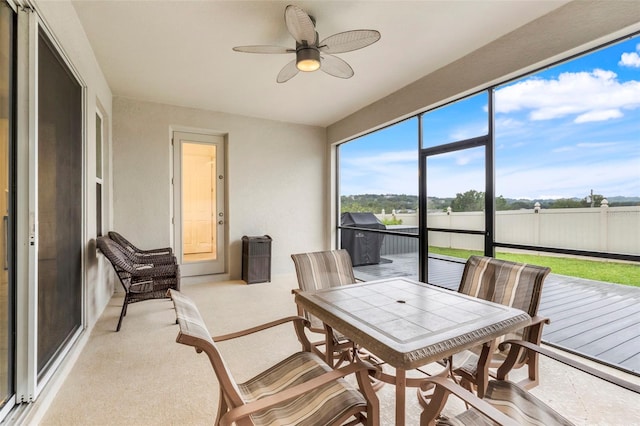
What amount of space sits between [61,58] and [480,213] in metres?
3.97

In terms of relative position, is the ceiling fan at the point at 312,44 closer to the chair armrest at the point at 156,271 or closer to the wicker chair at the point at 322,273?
the wicker chair at the point at 322,273

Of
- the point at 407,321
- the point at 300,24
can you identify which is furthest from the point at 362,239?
the point at 407,321

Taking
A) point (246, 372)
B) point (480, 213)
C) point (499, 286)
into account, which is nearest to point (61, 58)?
point (246, 372)

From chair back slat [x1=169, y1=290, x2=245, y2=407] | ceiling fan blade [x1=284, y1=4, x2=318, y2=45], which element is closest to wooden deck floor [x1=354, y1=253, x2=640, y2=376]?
chair back slat [x1=169, y1=290, x2=245, y2=407]

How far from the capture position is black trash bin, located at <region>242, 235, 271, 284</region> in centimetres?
484

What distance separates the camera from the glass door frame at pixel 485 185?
3.02 m

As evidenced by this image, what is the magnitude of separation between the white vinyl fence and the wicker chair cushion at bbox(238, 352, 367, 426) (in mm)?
2299

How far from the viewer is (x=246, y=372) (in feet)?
7.28

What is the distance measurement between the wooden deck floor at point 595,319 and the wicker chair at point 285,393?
2.27 m

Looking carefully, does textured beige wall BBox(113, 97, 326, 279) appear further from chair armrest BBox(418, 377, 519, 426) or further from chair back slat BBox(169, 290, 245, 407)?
chair armrest BBox(418, 377, 519, 426)

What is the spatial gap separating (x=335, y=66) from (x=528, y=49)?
5.52 ft

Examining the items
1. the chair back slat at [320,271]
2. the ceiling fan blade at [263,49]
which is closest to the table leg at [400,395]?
the chair back slat at [320,271]

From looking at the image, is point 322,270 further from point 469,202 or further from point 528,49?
point 528,49

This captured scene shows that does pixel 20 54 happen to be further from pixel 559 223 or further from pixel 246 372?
pixel 559 223
